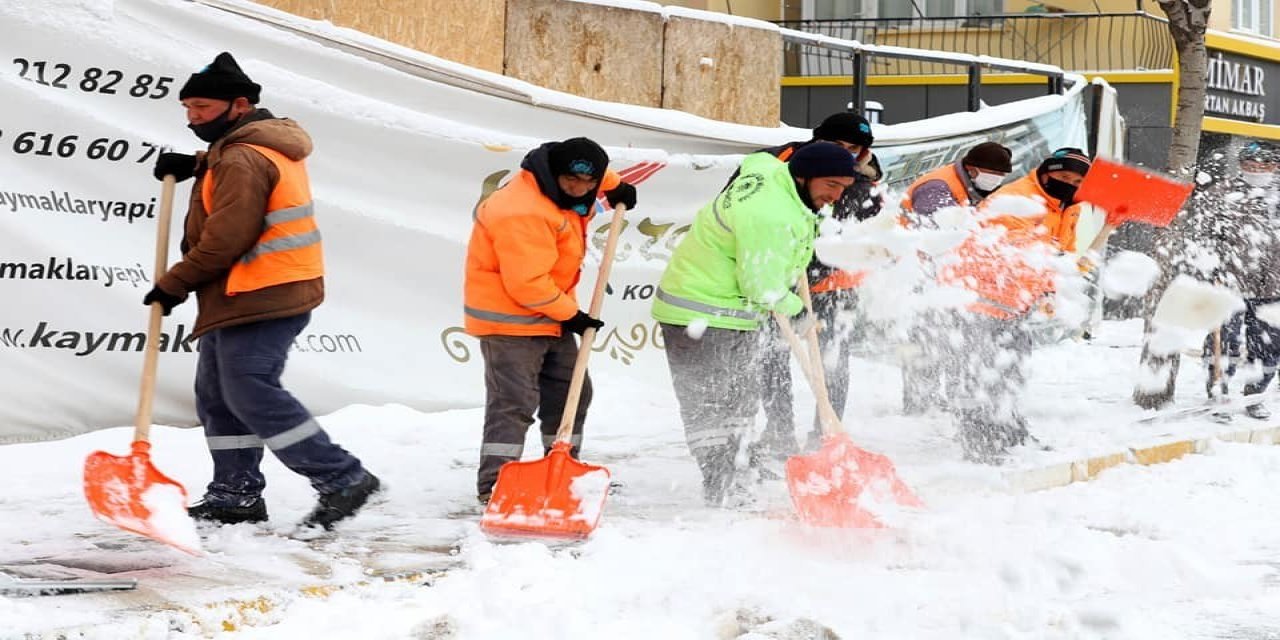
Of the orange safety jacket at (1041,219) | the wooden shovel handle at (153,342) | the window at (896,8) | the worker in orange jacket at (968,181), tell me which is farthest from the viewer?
the window at (896,8)

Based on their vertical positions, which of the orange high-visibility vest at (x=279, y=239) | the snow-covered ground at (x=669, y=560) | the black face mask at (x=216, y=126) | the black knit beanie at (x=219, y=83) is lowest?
the snow-covered ground at (x=669, y=560)

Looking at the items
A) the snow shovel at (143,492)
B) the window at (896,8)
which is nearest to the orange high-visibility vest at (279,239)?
the snow shovel at (143,492)

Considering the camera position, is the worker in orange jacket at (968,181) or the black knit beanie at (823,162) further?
the worker in orange jacket at (968,181)

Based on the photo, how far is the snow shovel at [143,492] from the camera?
480 centimetres

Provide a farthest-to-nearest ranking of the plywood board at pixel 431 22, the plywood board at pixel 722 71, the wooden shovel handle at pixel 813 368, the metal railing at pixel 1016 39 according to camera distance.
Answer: the metal railing at pixel 1016 39
the plywood board at pixel 722 71
the plywood board at pixel 431 22
the wooden shovel handle at pixel 813 368

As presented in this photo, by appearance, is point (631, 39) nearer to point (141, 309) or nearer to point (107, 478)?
point (141, 309)

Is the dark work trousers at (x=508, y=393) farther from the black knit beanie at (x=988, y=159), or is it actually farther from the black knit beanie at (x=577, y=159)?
the black knit beanie at (x=988, y=159)

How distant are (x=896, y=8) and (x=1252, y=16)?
5.56 metres

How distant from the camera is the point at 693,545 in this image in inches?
212

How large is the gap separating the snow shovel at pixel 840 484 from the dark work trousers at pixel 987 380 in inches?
58.7

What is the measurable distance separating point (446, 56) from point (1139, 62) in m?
13.5

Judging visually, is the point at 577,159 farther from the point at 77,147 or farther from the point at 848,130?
the point at 77,147

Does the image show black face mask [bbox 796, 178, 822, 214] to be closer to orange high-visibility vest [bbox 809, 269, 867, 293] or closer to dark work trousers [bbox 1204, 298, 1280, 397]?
orange high-visibility vest [bbox 809, 269, 867, 293]

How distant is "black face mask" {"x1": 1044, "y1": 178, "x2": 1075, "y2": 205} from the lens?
24.5 feet
